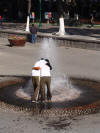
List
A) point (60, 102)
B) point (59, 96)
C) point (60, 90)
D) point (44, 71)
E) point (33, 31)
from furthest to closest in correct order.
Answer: point (33, 31)
point (60, 90)
point (59, 96)
point (60, 102)
point (44, 71)

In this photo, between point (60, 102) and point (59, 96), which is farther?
point (59, 96)

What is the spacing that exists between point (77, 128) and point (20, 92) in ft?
13.6

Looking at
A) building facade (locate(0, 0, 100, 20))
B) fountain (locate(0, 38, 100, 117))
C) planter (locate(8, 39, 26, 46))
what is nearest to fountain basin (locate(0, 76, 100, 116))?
fountain (locate(0, 38, 100, 117))

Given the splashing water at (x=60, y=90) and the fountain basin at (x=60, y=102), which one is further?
the splashing water at (x=60, y=90)

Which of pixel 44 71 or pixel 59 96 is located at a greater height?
pixel 44 71

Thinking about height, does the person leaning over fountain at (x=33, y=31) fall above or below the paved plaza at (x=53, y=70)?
above

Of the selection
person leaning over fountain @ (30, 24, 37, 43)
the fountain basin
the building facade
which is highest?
the building facade

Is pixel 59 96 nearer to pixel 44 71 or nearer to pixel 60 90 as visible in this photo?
pixel 60 90

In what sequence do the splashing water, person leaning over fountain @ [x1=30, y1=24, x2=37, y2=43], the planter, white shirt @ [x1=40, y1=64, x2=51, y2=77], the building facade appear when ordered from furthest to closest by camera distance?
the building facade
person leaning over fountain @ [x1=30, y1=24, x2=37, y2=43]
the planter
the splashing water
white shirt @ [x1=40, y1=64, x2=51, y2=77]

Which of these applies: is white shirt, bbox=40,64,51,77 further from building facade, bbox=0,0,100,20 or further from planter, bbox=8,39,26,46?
building facade, bbox=0,0,100,20

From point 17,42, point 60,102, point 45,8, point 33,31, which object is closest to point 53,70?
point 60,102

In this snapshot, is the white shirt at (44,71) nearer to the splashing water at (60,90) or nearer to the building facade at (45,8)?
the splashing water at (60,90)

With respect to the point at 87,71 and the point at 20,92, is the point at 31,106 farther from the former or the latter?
the point at 87,71

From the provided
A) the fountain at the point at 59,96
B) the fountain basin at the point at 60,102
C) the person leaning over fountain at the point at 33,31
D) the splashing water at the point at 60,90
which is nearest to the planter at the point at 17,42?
the person leaning over fountain at the point at 33,31
